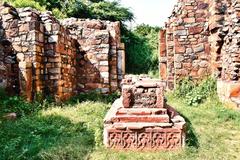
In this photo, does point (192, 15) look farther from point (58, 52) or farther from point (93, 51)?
point (58, 52)

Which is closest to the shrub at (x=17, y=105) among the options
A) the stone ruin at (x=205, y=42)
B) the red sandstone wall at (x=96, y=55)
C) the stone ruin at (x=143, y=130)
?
the stone ruin at (x=143, y=130)

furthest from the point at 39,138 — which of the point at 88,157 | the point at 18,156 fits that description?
the point at 88,157

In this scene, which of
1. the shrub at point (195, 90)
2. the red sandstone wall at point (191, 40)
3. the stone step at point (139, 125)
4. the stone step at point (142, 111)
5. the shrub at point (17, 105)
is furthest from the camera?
the red sandstone wall at point (191, 40)

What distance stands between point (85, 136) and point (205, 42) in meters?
5.56

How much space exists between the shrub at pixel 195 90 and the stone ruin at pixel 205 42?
0.76 feet

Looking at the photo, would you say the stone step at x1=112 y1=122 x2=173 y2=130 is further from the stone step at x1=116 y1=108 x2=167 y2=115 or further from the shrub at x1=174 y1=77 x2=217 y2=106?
the shrub at x1=174 y1=77 x2=217 y2=106

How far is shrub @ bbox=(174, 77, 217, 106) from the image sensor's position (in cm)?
862

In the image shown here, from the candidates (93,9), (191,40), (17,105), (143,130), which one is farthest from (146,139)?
(93,9)

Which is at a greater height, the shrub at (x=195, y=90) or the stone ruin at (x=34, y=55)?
the stone ruin at (x=34, y=55)

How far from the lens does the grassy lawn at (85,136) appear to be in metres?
4.81

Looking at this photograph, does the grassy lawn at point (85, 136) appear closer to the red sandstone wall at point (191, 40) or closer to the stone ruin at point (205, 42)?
the stone ruin at point (205, 42)

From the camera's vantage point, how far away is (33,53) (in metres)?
7.59

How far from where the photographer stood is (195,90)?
900 centimetres

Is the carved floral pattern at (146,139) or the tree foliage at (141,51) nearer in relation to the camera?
the carved floral pattern at (146,139)
